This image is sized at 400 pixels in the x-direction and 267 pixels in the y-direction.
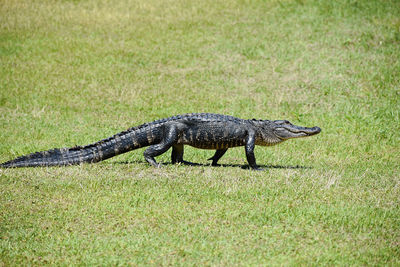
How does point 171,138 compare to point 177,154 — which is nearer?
point 171,138

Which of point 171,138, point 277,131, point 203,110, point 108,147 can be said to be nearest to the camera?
point 171,138

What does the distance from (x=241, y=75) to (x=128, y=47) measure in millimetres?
4615

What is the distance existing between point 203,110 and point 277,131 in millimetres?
4858

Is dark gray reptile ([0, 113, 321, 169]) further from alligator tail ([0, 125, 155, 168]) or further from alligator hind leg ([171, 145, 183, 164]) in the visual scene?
alligator hind leg ([171, 145, 183, 164])

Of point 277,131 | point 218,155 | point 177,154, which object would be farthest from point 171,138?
point 277,131

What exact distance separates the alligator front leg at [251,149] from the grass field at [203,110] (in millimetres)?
411

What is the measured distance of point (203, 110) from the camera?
14953mm

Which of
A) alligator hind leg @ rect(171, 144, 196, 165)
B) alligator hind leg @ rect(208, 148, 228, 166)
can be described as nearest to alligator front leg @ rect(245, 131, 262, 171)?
alligator hind leg @ rect(208, 148, 228, 166)

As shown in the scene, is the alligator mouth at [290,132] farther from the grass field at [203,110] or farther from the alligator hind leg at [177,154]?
the alligator hind leg at [177,154]

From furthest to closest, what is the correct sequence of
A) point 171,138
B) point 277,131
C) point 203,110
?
point 203,110, point 277,131, point 171,138

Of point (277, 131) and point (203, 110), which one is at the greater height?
point (277, 131)

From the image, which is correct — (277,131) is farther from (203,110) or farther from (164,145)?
(203,110)

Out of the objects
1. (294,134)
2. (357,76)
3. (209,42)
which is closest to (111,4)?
(209,42)

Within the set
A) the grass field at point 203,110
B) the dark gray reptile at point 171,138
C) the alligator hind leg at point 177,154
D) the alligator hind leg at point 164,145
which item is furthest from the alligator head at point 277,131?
the alligator hind leg at point 164,145
